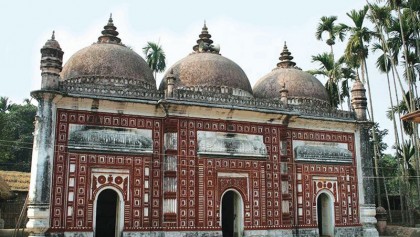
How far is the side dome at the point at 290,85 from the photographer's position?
730 inches

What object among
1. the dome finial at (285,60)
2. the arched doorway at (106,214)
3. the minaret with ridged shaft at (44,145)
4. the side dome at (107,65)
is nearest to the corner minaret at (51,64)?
the minaret with ridged shaft at (44,145)

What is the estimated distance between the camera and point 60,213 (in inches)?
491

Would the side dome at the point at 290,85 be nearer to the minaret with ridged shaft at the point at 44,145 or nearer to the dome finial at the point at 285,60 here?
the dome finial at the point at 285,60

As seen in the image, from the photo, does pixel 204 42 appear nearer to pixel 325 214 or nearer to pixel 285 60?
pixel 285 60

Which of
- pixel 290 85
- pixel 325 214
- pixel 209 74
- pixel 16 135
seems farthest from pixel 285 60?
pixel 16 135

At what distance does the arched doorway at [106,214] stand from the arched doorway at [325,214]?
7961 millimetres

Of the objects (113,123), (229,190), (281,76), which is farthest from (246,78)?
(113,123)

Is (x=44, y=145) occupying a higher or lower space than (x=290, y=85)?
lower

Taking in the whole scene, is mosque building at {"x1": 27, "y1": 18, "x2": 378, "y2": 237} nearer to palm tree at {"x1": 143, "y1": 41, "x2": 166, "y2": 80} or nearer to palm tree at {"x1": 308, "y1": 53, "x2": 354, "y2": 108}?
palm tree at {"x1": 308, "y1": 53, "x2": 354, "y2": 108}

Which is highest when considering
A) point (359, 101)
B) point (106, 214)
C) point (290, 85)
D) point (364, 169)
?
point (290, 85)

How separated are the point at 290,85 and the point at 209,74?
4.20 m

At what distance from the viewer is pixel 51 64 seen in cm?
1291

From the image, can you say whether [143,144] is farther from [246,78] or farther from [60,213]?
[246,78]

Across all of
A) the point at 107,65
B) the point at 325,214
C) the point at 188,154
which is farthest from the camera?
the point at 325,214
